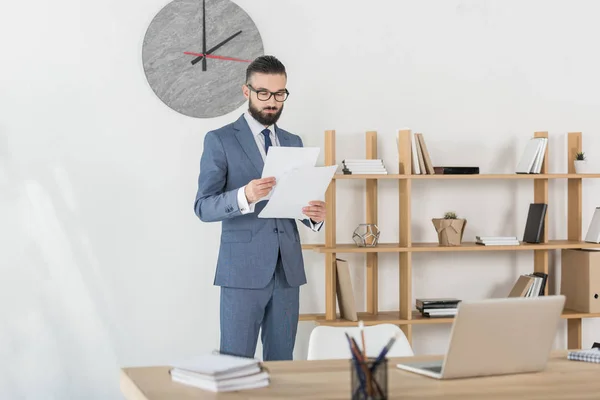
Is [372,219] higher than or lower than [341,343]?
higher

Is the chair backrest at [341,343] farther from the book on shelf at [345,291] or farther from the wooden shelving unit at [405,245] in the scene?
the book on shelf at [345,291]

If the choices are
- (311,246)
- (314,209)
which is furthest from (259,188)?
(311,246)

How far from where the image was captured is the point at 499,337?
200 cm

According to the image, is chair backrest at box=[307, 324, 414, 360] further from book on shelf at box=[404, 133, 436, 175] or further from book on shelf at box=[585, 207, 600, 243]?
book on shelf at box=[585, 207, 600, 243]

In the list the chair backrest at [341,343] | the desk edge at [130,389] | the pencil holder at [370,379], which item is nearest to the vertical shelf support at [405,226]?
the chair backrest at [341,343]

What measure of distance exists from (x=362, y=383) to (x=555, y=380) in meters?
0.66

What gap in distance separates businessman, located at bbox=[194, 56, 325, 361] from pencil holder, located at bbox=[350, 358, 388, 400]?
5.28ft

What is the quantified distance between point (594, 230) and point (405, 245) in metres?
1.11

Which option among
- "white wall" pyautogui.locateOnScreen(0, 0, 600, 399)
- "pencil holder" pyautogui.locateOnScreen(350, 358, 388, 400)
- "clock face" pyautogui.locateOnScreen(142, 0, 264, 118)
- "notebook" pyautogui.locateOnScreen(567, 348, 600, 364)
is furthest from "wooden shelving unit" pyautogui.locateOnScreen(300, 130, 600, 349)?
"pencil holder" pyautogui.locateOnScreen(350, 358, 388, 400)

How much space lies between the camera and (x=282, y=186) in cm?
303

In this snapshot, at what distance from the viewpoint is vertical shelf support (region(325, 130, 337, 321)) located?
425cm

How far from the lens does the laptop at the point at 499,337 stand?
6.40 ft

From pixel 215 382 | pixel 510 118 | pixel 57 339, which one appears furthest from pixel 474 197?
pixel 215 382

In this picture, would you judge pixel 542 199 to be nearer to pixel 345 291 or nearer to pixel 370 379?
pixel 345 291
